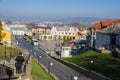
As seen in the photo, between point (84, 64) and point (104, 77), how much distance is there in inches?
359

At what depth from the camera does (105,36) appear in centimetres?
5231

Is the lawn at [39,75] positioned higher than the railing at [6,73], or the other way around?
the railing at [6,73]

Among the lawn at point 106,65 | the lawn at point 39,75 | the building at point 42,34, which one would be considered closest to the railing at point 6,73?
the lawn at point 39,75

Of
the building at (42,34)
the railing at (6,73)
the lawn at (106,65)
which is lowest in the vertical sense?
the lawn at (106,65)

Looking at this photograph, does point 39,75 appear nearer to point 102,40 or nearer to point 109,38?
point 109,38

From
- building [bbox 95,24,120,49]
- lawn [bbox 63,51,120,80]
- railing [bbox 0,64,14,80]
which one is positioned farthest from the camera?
building [bbox 95,24,120,49]

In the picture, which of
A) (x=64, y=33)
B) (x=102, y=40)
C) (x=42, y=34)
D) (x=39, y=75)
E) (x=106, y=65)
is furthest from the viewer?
(x=42, y=34)

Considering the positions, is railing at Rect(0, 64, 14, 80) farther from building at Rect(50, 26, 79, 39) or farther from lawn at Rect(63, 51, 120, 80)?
building at Rect(50, 26, 79, 39)

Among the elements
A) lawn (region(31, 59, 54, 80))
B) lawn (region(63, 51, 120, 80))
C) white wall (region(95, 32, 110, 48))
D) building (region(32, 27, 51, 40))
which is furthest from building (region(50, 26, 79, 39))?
lawn (region(31, 59, 54, 80))

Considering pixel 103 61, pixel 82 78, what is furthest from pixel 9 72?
pixel 103 61

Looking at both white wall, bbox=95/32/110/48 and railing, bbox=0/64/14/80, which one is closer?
railing, bbox=0/64/14/80

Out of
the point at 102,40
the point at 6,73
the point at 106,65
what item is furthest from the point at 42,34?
the point at 6,73

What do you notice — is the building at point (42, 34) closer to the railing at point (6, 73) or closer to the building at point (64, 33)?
the building at point (64, 33)

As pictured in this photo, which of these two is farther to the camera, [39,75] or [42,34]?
[42,34]
